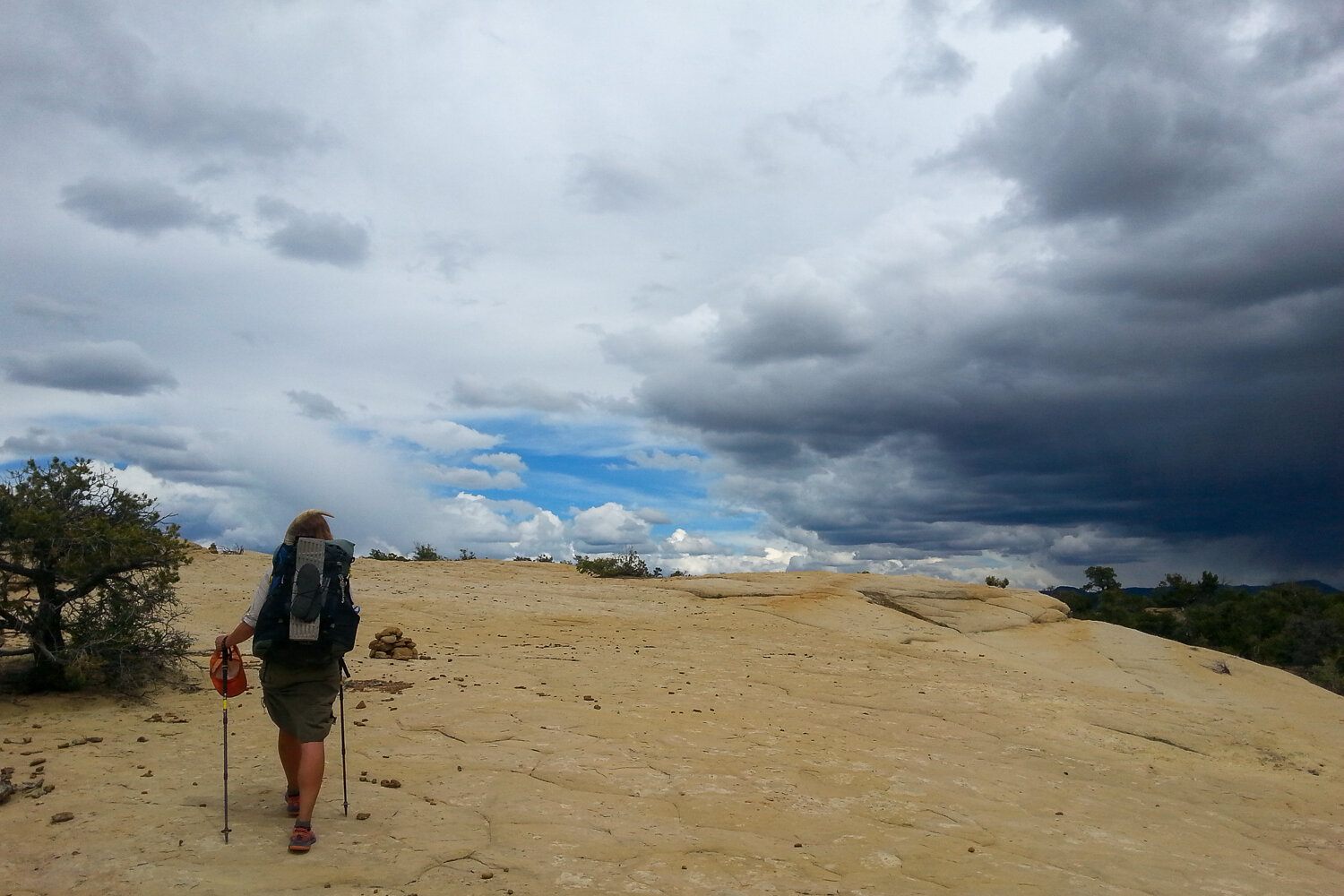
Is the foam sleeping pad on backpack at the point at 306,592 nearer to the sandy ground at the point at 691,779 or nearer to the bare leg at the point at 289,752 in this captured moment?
the bare leg at the point at 289,752

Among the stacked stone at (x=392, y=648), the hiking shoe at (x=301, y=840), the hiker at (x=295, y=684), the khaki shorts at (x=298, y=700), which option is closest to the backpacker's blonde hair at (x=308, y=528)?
the hiker at (x=295, y=684)

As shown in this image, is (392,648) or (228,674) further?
(392,648)

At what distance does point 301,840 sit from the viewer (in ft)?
16.8

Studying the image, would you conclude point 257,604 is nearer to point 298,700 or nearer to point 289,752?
point 298,700

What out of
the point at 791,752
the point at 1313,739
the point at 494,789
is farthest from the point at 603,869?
the point at 1313,739

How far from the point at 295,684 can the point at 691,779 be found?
3223 millimetres

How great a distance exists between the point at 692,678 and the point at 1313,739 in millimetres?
9002

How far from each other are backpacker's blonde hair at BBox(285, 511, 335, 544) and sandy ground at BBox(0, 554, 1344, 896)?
180cm

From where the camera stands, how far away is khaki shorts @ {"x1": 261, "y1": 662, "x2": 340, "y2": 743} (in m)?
5.61

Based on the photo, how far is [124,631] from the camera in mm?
8914

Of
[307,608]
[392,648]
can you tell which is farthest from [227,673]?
[392,648]

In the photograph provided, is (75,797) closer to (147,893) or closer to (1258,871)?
(147,893)

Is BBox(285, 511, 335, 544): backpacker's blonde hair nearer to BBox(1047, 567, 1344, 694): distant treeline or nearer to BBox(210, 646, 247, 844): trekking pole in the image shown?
BBox(210, 646, 247, 844): trekking pole

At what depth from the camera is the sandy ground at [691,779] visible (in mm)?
5219
